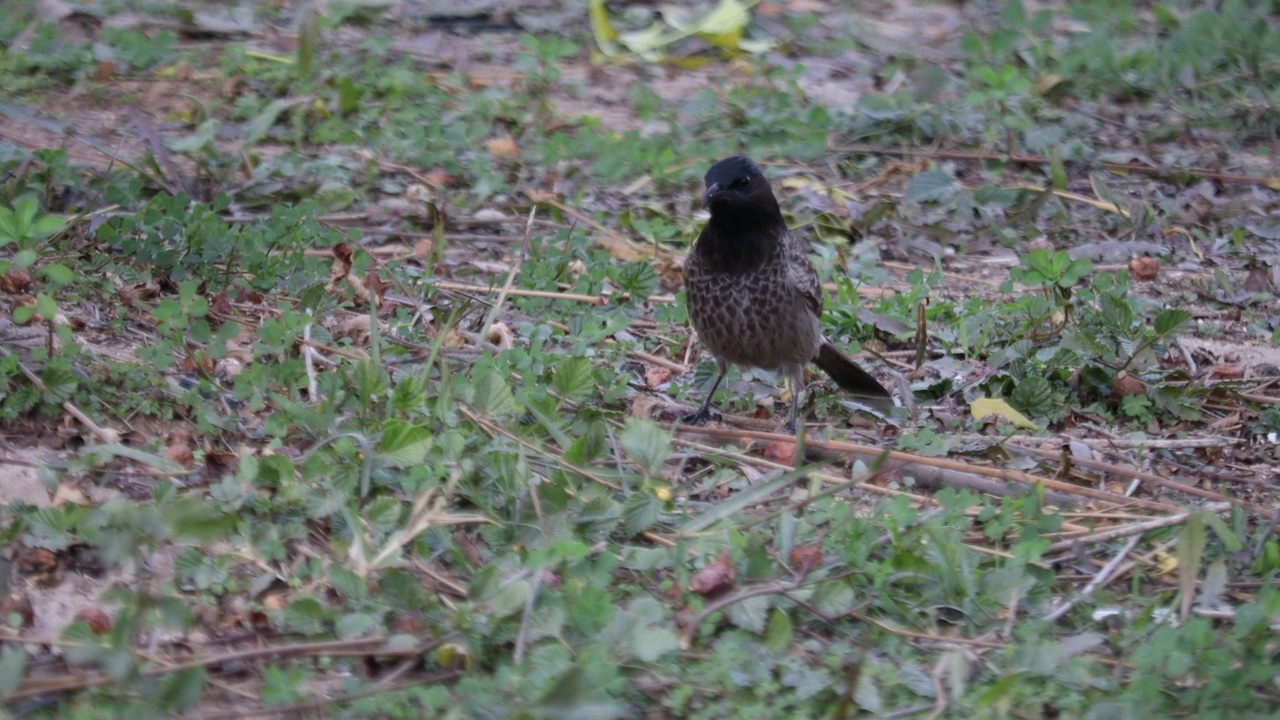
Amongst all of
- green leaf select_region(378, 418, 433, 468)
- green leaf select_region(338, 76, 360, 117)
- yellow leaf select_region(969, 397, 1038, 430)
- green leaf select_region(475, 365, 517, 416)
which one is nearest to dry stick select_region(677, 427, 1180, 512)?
yellow leaf select_region(969, 397, 1038, 430)

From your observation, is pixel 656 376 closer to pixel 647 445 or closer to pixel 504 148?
pixel 647 445

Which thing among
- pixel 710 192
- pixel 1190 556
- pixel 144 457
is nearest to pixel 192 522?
pixel 144 457

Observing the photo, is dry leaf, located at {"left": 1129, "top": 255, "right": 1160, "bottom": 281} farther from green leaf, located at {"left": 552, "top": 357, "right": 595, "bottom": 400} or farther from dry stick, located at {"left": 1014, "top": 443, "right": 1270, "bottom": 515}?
green leaf, located at {"left": 552, "top": 357, "right": 595, "bottom": 400}

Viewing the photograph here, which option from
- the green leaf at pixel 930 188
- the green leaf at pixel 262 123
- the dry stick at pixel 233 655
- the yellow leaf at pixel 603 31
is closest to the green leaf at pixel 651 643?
the dry stick at pixel 233 655

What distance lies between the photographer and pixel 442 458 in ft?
12.2

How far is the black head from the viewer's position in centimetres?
497

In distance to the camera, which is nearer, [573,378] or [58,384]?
[58,384]

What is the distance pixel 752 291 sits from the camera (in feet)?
16.7

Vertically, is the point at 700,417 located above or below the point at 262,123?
below

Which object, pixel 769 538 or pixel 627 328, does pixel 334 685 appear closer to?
pixel 769 538

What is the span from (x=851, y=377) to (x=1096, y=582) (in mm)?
1669

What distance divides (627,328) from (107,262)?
2010 millimetres

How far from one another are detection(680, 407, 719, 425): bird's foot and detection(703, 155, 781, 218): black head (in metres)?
0.74

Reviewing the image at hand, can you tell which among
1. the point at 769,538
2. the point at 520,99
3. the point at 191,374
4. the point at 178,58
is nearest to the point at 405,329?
the point at 191,374
